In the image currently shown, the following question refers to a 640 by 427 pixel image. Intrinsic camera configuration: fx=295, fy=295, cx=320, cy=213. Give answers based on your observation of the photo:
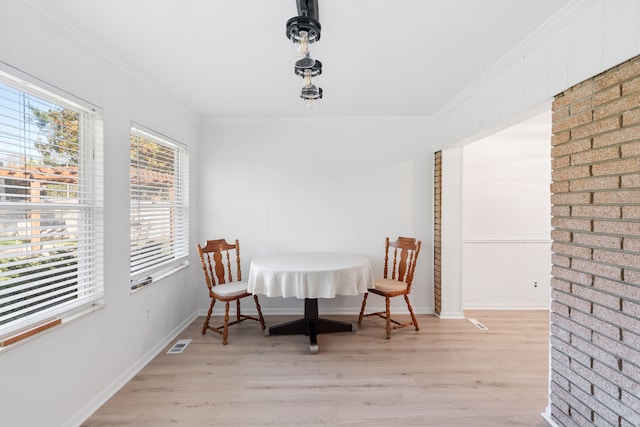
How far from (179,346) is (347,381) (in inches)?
68.6

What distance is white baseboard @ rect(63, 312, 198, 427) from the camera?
75.7 inches

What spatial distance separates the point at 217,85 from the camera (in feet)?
9.27

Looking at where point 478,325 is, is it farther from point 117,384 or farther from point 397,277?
point 117,384

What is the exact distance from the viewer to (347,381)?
2.36 m

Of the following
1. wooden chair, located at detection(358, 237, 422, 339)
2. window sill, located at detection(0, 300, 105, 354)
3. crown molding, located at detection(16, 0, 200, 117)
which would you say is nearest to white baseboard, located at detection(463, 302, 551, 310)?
wooden chair, located at detection(358, 237, 422, 339)

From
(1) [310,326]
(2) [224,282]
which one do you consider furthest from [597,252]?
(2) [224,282]

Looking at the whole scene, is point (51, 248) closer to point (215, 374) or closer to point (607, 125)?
point (215, 374)

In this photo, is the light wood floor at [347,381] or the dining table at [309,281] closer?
the light wood floor at [347,381]

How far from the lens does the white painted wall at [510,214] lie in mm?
3928

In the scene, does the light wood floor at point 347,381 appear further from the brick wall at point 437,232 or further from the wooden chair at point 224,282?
the brick wall at point 437,232

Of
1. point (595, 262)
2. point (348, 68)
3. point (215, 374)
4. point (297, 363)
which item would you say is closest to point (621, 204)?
point (595, 262)

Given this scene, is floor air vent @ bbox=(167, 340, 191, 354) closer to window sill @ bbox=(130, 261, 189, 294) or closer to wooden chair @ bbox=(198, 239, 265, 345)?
wooden chair @ bbox=(198, 239, 265, 345)

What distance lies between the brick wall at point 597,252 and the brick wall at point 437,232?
179cm

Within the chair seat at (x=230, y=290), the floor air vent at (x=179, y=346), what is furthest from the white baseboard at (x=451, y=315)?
the floor air vent at (x=179, y=346)
